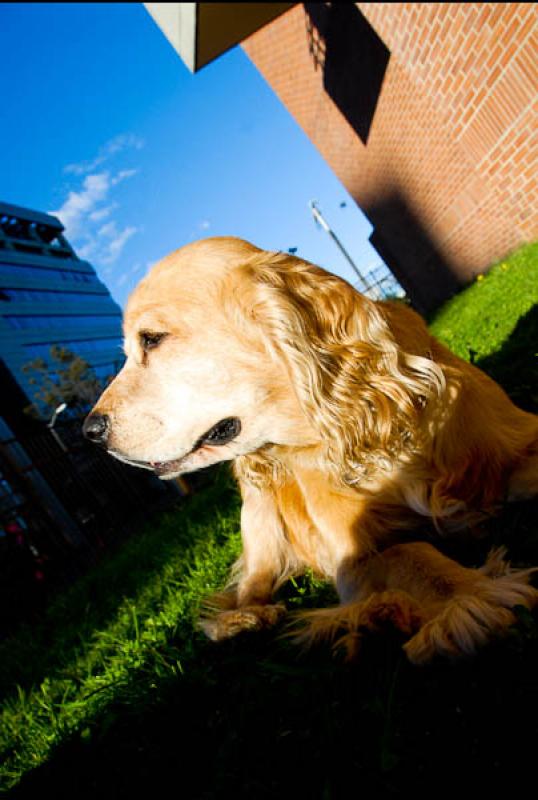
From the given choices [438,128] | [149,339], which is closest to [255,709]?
[149,339]

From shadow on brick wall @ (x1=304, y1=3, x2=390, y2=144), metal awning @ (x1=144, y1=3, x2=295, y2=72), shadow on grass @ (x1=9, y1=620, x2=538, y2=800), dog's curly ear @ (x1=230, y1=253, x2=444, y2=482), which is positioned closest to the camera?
shadow on grass @ (x1=9, y1=620, x2=538, y2=800)

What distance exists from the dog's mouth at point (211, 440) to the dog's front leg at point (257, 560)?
0.51 m

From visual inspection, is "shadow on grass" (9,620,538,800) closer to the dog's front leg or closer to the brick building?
the dog's front leg

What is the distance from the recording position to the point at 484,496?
198 cm

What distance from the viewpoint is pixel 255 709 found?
1.57m

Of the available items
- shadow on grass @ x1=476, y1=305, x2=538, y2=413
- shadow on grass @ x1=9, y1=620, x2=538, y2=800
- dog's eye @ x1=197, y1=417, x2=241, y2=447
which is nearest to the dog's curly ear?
dog's eye @ x1=197, y1=417, x2=241, y2=447

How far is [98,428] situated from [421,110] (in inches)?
300

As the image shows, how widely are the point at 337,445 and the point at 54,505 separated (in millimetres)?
9026

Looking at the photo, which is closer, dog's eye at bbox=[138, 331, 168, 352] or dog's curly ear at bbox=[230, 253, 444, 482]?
dog's curly ear at bbox=[230, 253, 444, 482]

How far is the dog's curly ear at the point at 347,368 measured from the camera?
210cm

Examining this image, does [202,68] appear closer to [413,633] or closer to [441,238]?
[441,238]

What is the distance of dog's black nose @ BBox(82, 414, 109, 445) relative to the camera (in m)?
2.38

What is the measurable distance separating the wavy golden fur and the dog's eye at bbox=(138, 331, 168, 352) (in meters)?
0.01

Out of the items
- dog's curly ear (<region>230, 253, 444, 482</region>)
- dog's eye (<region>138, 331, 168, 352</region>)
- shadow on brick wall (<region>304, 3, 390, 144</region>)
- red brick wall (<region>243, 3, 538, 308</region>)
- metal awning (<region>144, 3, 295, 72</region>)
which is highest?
metal awning (<region>144, 3, 295, 72</region>)
